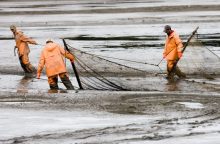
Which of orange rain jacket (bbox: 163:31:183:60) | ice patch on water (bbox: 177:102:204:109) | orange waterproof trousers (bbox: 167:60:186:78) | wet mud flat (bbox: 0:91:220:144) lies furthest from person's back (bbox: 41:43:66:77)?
ice patch on water (bbox: 177:102:204:109)

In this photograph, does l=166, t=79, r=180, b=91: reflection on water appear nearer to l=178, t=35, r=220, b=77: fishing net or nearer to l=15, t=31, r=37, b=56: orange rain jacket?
l=178, t=35, r=220, b=77: fishing net

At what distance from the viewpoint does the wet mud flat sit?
1256 cm

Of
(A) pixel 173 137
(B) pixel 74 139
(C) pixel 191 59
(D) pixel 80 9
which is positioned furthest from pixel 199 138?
(D) pixel 80 9

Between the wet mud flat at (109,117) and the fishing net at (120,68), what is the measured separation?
0.82 meters

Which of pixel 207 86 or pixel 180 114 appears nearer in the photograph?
pixel 180 114

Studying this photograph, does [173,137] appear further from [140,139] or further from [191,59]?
[191,59]

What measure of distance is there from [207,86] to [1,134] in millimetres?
6956

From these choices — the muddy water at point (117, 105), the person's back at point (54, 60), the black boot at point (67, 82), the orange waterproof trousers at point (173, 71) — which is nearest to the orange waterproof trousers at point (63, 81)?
the black boot at point (67, 82)

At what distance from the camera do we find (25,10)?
173 ft

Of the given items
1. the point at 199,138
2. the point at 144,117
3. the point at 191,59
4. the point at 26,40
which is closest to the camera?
the point at 199,138

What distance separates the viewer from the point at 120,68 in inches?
816

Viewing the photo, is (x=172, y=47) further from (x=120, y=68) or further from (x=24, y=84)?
(x=24, y=84)

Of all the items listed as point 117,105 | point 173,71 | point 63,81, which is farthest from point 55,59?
point 173,71

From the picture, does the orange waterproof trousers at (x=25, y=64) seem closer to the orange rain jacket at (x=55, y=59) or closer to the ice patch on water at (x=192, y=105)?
the orange rain jacket at (x=55, y=59)
